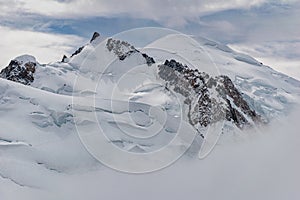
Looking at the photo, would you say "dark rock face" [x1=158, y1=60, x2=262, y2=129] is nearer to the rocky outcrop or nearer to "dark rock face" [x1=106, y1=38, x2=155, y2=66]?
"dark rock face" [x1=106, y1=38, x2=155, y2=66]

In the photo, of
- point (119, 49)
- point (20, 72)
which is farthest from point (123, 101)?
point (119, 49)

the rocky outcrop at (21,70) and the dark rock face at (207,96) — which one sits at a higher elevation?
the rocky outcrop at (21,70)

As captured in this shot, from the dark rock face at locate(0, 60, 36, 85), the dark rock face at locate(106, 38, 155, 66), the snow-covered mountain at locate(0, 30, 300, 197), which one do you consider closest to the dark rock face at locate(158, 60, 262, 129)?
the snow-covered mountain at locate(0, 30, 300, 197)

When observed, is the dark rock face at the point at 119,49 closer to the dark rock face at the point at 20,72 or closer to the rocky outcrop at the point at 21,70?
the rocky outcrop at the point at 21,70

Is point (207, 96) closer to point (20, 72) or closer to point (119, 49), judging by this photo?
point (119, 49)

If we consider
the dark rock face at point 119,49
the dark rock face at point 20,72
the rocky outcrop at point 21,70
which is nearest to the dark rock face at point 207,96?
the dark rock face at point 119,49

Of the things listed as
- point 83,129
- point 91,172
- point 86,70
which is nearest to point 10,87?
point 83,129

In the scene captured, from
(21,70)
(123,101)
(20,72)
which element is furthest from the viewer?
(21,70)

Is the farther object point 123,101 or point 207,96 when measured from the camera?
point 207,96
